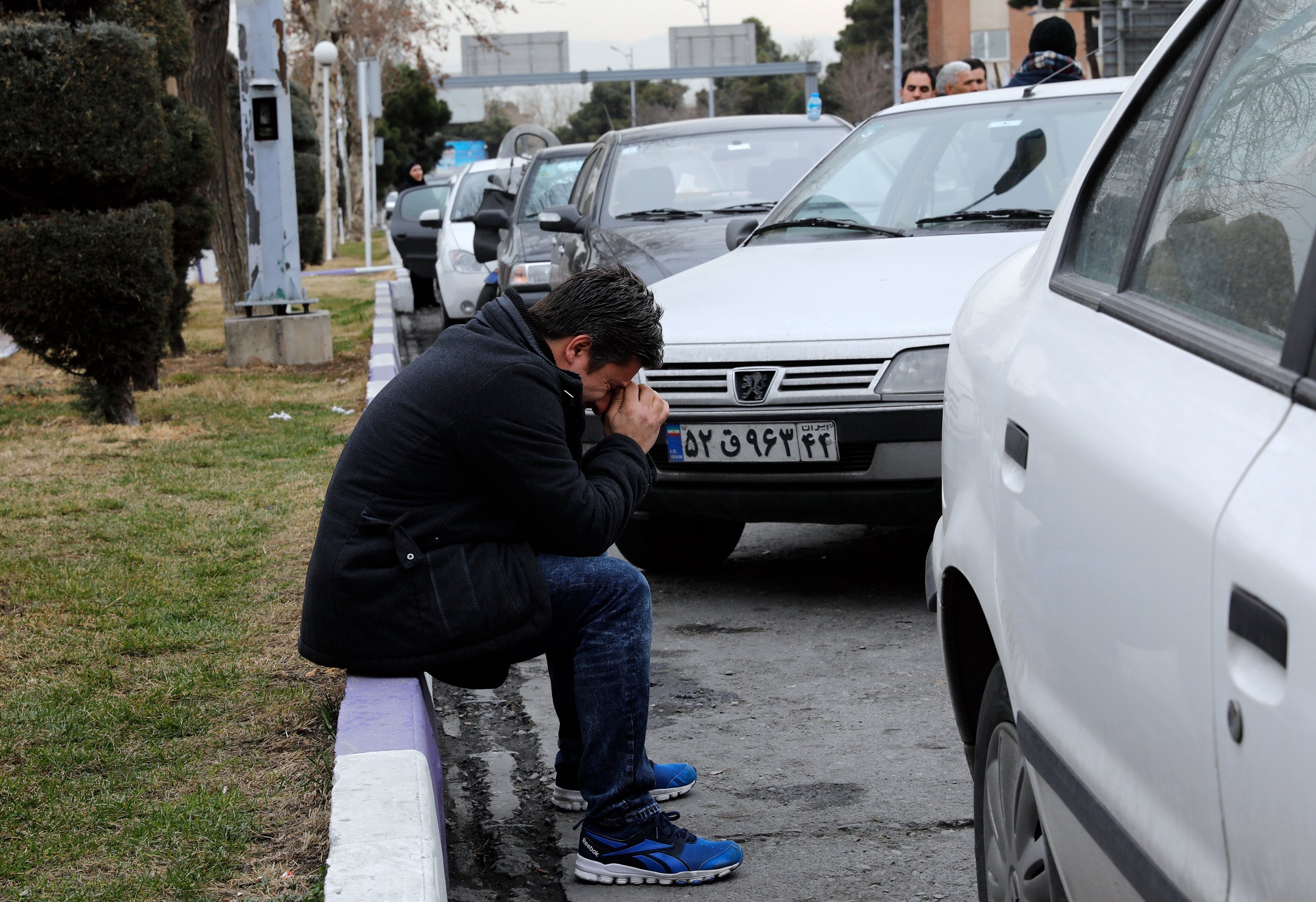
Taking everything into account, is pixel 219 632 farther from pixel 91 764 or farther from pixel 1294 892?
pixel 1294 892

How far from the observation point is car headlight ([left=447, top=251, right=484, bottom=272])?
45.8ft

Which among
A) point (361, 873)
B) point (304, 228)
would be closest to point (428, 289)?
point (304, 228)

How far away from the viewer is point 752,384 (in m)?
4.83

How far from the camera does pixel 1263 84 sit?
195cm

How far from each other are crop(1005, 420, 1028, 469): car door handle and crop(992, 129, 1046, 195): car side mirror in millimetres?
3803

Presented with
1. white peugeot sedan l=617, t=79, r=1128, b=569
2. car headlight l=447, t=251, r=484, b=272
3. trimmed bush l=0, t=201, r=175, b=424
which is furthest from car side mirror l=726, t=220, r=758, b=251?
car headlight l=447, t=251, r=484, b=272

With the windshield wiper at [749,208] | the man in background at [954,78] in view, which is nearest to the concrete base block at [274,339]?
the windshield wiper at [749,208]

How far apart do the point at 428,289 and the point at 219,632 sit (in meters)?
16.3

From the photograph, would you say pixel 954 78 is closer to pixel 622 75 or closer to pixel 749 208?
pixel 749 208

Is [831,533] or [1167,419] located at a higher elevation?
[1167,419]

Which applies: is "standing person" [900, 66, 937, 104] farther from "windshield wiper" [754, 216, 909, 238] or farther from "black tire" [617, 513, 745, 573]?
"black tire" [617, 513, 745, 573]

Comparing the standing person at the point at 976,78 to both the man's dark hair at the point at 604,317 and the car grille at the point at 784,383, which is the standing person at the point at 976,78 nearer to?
the car grille at the point at 784,383

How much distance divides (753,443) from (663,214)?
385cm

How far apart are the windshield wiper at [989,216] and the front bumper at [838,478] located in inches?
54.1
